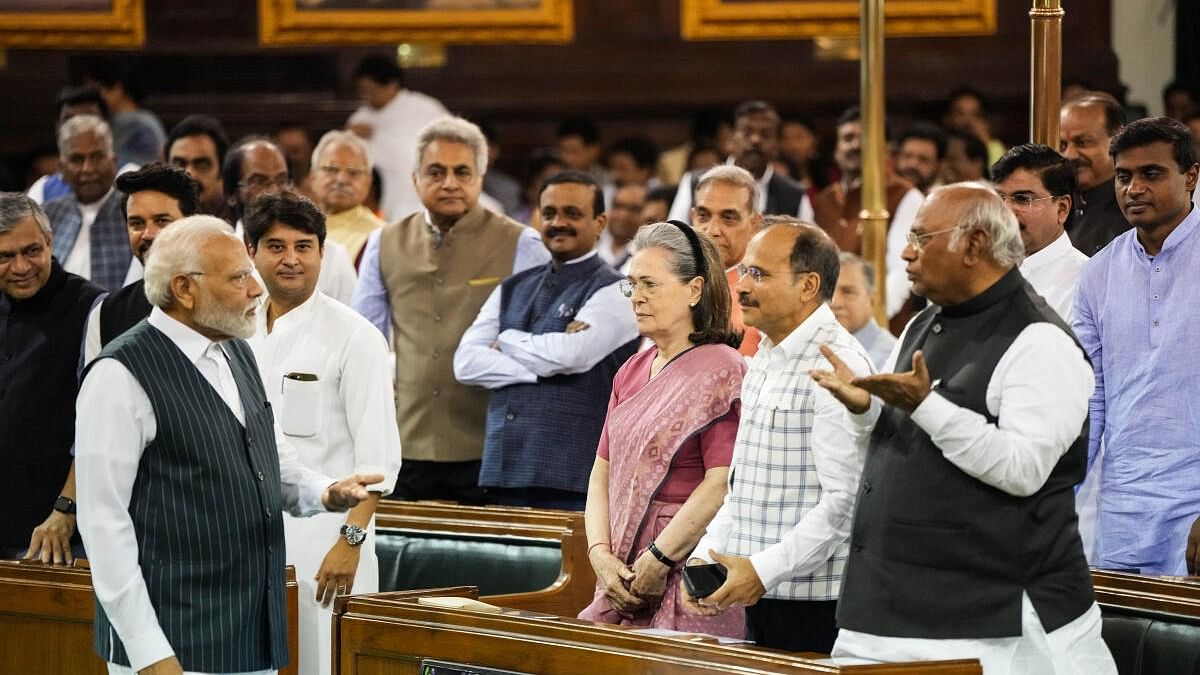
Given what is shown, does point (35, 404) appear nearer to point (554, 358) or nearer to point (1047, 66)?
point (554, 358)

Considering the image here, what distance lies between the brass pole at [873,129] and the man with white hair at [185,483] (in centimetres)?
254

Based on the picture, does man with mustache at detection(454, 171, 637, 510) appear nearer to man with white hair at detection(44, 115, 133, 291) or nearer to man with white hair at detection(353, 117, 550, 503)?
man with white hair at detection(353, 117, 550, 503)

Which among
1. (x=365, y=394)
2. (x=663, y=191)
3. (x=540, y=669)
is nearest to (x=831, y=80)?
(x=663, y=191)

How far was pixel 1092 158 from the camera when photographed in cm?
512

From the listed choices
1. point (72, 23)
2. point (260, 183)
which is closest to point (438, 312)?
point (260, 183)

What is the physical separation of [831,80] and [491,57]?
192 centimetres

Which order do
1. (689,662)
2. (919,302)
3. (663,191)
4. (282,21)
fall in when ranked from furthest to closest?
(282,21) → (663,191) → (919,302) → (689,662)

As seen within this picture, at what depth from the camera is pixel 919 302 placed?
238 inches

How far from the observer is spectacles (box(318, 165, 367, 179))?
6.37 meters

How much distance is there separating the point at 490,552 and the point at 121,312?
117 centimetres

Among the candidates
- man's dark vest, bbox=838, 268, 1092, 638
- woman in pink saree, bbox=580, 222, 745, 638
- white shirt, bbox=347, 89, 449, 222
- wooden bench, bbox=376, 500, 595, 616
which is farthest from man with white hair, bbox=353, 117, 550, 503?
white shirt, bbox=347, 89, 449, 222

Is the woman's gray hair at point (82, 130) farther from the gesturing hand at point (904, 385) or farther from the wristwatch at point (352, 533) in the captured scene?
the gesturing hand at point (904, 385)

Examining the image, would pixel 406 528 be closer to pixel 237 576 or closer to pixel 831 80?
pixel 237 576

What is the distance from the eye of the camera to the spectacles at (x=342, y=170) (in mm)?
6367
